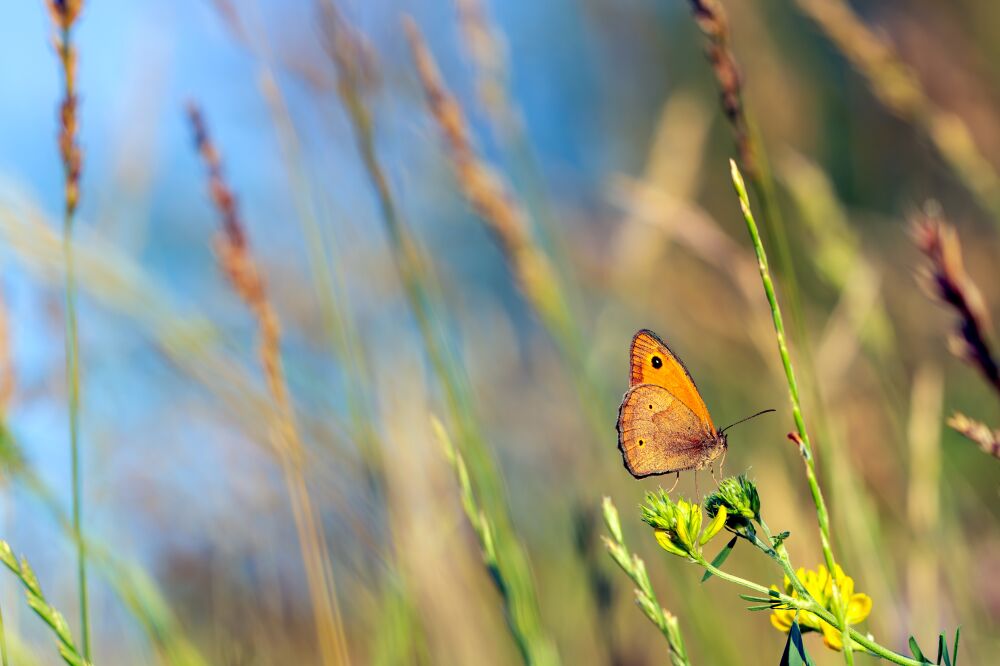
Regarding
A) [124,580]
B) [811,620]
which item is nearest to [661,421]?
[811,620]

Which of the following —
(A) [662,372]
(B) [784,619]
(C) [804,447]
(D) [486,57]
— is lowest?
(D) [486,57]

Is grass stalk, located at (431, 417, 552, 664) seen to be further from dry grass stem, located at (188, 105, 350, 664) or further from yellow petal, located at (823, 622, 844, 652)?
dry grass stem, located at (188, 105, 350, 664)

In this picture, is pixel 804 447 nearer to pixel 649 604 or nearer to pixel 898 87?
pixel 649 604

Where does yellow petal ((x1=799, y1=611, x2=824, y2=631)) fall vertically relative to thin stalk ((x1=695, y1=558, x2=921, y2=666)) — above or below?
below

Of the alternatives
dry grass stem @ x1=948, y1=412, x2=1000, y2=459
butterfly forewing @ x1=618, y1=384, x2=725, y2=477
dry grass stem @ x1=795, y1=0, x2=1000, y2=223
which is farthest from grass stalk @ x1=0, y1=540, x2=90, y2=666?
dry grass stem @ x1=795, y1=0, x2=1000, y2=223

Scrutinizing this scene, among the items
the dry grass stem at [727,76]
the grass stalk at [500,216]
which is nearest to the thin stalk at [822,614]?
the dry grass stem at [727,76]

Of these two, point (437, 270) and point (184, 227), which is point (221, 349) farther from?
point (184, 227)
